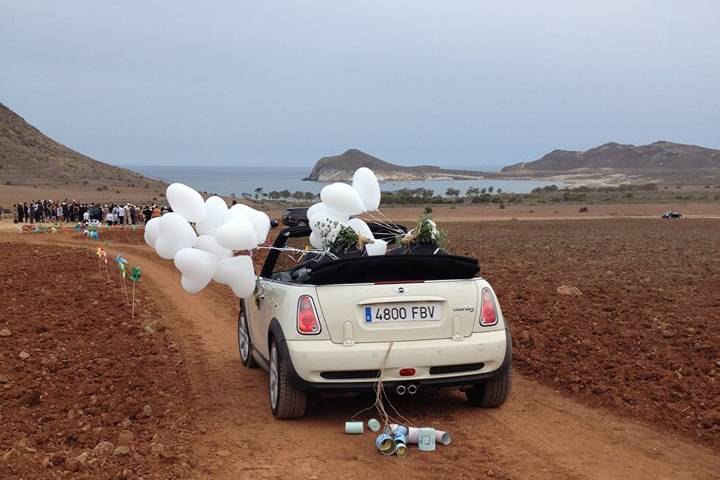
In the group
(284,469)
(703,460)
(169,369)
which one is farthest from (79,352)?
(703,460)

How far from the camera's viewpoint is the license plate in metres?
6.42

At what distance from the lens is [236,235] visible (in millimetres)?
7238

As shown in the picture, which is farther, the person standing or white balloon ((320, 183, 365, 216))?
the person standing

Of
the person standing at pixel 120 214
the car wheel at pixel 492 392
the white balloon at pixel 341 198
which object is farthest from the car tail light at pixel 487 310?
the person standing at pixel 120 214

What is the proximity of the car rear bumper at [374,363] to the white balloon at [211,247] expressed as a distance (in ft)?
4.61

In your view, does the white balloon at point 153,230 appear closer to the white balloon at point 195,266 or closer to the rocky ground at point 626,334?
the white balloon at point 195,266

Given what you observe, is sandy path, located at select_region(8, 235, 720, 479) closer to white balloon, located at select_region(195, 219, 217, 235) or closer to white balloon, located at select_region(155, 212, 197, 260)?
white balloon, located at select_region(155, 212, 197, 260)

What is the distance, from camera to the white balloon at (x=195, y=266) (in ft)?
23.5

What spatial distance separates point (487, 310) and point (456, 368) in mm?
556

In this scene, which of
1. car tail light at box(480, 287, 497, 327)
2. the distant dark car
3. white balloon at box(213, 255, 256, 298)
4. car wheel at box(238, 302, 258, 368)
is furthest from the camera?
the distant dark car

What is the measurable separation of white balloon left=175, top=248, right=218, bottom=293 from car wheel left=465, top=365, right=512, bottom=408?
8.35 feet

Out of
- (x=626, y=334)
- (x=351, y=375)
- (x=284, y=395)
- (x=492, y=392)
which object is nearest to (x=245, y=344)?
(x=284, y=395)

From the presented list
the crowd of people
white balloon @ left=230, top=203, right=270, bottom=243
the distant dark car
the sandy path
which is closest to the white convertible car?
the sandy path

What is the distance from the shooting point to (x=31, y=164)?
105 m
